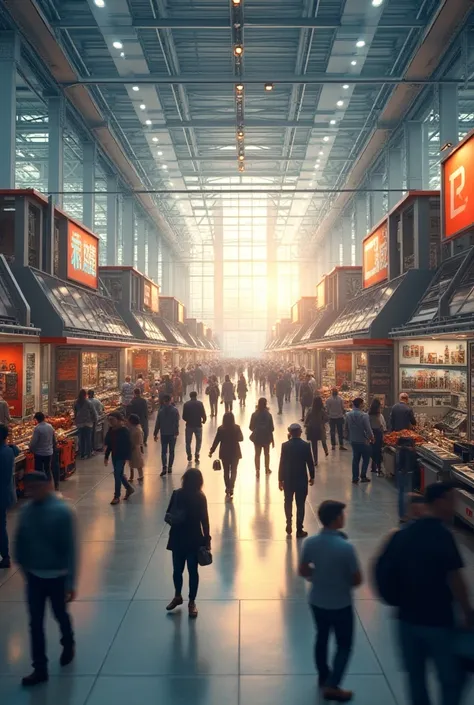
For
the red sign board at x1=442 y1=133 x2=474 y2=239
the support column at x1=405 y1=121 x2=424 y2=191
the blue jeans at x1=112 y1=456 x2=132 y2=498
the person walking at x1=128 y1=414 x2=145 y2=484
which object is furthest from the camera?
the support column at x1=405 y1=121 x2=424 y2=191

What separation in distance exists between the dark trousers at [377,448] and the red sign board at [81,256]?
31.4 ft

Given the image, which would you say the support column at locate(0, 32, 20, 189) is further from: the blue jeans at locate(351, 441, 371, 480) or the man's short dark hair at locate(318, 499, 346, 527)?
the man's short dark hair at locate(318, 499, 346, 527)

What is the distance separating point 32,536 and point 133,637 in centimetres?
137

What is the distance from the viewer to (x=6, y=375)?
1125cm

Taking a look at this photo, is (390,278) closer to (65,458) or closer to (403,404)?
(403,404)

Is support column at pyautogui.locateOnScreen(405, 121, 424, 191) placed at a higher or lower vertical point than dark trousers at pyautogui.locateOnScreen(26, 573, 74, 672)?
higher

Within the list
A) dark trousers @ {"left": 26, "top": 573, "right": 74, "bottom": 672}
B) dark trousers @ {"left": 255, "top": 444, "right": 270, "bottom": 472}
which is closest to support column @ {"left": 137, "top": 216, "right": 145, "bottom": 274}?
dark trousers @ {"left": 255, "top": 444, "right": 270, "bottom": 472}

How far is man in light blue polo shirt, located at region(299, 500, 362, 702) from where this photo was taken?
11.2 feet

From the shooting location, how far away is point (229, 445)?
855 centimetres

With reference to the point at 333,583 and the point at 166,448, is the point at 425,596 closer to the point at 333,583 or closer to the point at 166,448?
the point at 333,583

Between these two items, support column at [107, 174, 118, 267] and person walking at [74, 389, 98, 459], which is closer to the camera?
person walking at [74, 389, 98, 459]

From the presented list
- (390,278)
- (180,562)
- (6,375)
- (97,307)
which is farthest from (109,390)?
(180,562)

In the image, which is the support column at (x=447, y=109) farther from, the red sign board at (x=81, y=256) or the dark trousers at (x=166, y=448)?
the dark trousers at (x=166, y=448)

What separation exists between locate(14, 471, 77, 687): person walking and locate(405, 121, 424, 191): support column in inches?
894
